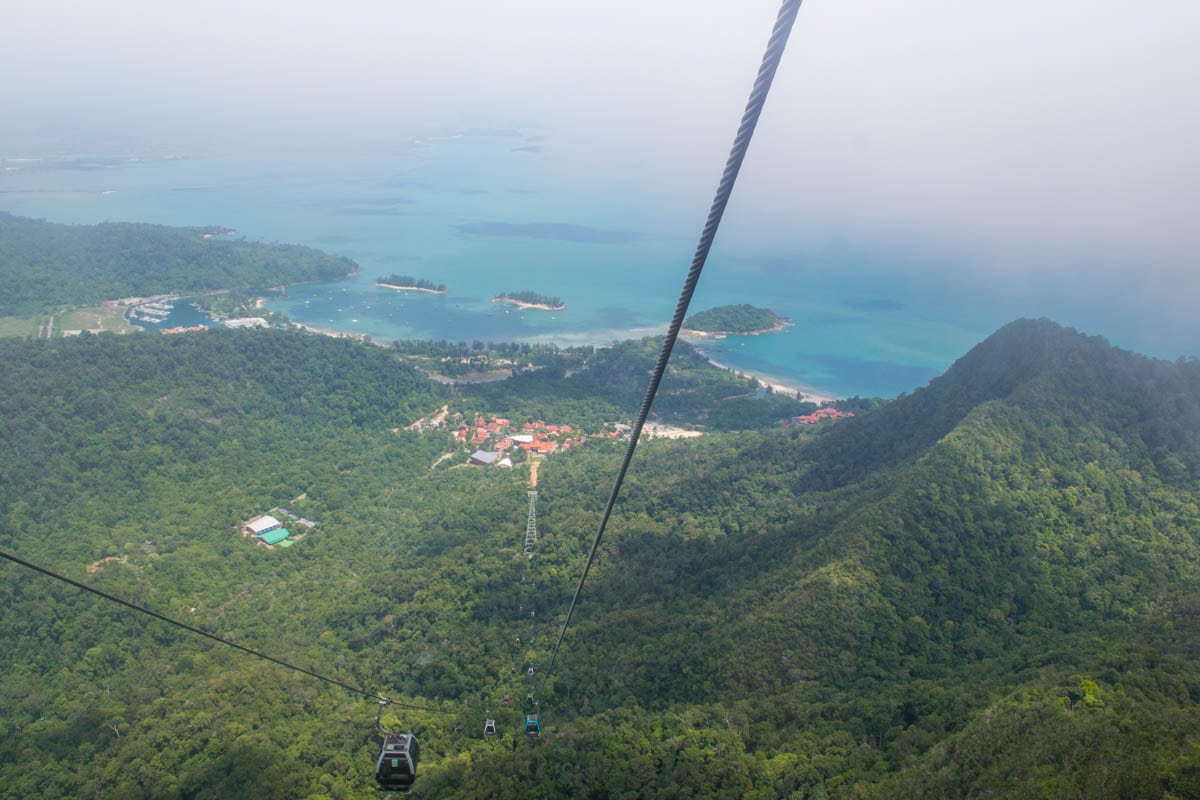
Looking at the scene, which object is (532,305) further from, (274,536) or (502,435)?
(274,536)

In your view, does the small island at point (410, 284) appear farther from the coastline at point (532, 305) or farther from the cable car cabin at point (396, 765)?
the cable car cabin at point (396, 765)

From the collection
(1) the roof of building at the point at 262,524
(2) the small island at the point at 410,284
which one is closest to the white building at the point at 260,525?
(1) the roof of building at the point at 262,524

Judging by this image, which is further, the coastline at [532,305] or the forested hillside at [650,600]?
the coastline at [532,305]

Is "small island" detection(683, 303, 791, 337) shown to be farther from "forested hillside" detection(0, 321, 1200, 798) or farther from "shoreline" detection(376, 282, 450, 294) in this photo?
"forested hillside" detection(0, 321, 1200, 798)

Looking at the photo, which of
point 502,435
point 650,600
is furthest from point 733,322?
point 650,600

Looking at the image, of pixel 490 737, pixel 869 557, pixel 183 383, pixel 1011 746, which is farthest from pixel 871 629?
pixel 183 383

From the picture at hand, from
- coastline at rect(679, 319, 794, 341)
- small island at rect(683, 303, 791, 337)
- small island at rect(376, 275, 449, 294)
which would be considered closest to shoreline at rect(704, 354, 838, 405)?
coastline at rect(679, 319, 794, 341)

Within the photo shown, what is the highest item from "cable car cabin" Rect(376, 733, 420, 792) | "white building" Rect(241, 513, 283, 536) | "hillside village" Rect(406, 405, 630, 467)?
"cable car cabin" Rect(376, 733, 420, 792)
